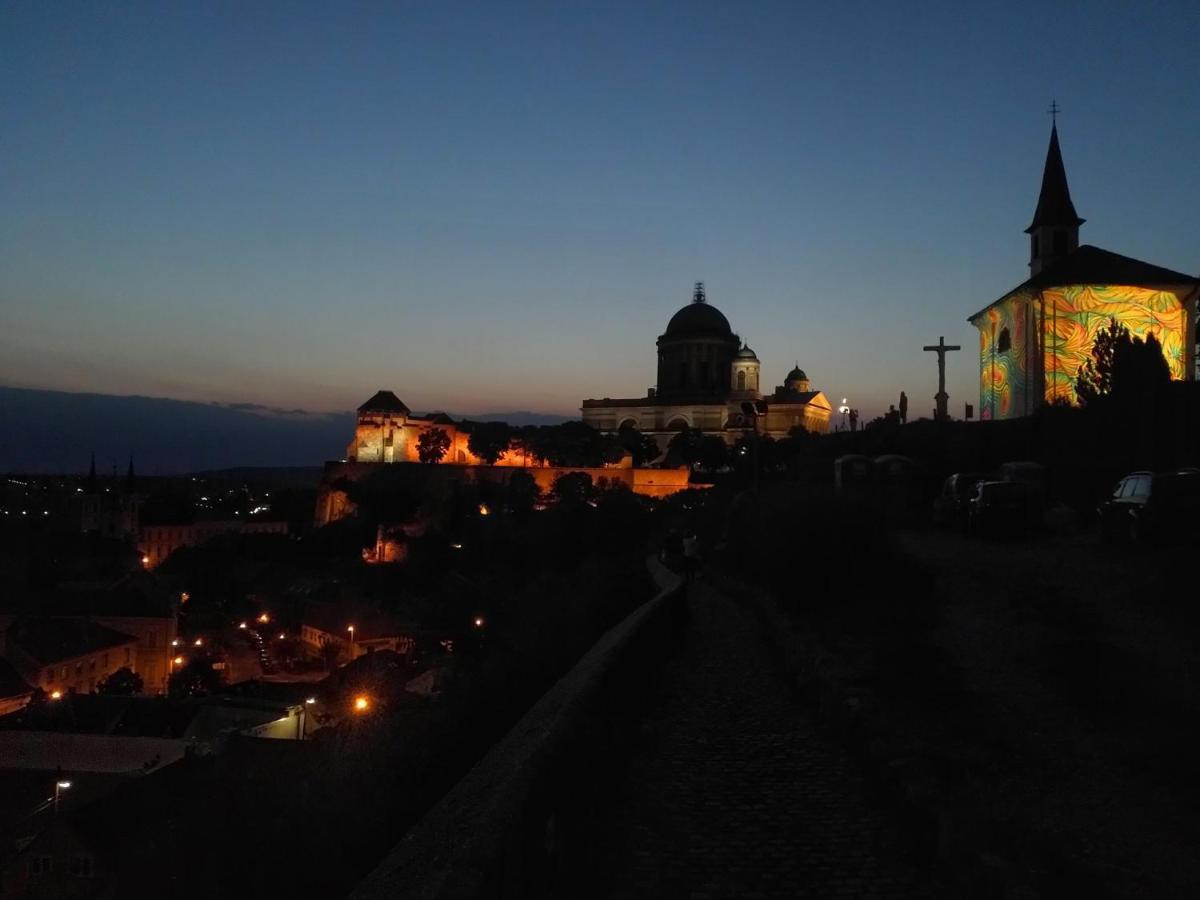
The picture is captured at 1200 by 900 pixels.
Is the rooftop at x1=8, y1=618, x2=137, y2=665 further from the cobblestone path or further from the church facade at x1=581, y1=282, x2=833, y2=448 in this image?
the church facade at x1=581, y1=282, x2=833, y2=448

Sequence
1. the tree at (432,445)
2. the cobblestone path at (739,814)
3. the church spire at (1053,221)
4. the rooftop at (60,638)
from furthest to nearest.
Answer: the tree at (432,445) < the church spire at (1053,221) < the rooftop at (60,638) < the cobblestone path at (739,814)

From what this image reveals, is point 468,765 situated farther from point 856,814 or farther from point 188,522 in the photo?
point 188,522

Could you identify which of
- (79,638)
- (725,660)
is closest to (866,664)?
(725,660)

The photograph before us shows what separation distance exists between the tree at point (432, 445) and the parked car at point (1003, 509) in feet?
244

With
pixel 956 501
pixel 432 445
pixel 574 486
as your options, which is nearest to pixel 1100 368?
pixel 956 501

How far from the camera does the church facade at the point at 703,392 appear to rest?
91.4 m

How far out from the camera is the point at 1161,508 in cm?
1466

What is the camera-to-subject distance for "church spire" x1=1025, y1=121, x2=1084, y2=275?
140 feet

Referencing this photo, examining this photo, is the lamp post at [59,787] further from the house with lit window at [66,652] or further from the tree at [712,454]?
the tree at [712,454]

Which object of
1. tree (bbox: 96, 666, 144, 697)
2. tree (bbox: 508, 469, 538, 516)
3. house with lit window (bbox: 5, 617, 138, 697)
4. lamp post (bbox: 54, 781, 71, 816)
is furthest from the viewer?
tree (bbox: 508, 469, 538, 516)

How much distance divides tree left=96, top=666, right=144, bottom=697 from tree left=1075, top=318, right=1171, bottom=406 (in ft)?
115

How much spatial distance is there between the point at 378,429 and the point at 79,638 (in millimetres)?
51567

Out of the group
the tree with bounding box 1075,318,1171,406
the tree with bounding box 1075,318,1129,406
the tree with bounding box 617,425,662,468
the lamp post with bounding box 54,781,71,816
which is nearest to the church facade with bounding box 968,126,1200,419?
the tree with bounding box 1075,318,1129,406

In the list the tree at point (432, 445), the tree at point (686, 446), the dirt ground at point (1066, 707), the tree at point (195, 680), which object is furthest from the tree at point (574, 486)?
the dirt ground at point (1066, 707)
